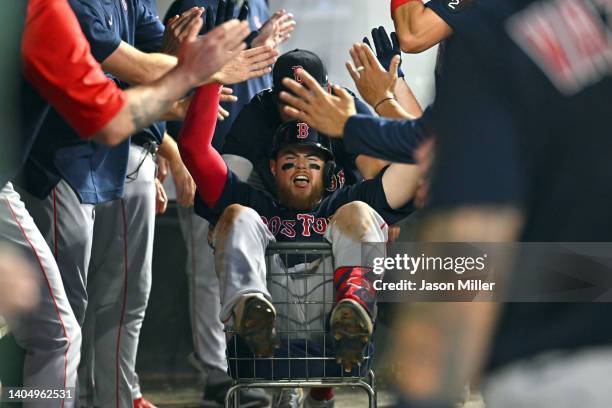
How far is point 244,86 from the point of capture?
3.48 m

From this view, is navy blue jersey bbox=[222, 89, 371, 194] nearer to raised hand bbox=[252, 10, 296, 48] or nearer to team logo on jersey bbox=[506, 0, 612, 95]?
raised hand bbox=[252, 10, 296, 48]

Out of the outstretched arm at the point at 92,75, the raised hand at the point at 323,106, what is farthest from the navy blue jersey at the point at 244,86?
the raised hand at the point at 323,106

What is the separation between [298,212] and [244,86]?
1.86 feet

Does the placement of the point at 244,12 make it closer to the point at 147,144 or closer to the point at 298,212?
the point at 147,144

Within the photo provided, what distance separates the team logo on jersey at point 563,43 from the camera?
47.6 inches

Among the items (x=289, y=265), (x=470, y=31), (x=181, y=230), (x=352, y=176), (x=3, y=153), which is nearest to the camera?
(x=470, y=31)

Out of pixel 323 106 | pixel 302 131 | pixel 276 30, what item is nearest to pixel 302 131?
pixel 302 131

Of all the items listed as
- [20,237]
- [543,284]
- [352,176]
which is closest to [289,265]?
[352,176]

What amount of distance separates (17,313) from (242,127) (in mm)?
951

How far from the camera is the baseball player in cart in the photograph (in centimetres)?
274

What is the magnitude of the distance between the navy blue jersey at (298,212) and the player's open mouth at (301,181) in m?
0.07

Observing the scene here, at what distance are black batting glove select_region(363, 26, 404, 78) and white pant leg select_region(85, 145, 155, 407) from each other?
75 centimetres

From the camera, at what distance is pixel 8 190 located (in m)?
2.67

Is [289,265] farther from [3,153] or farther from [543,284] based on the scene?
[543,284]
